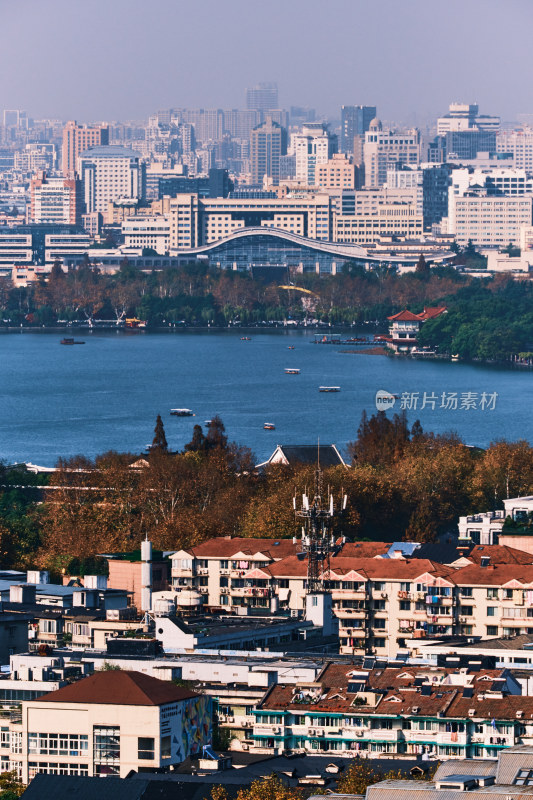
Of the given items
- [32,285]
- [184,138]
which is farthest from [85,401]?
[184,138]

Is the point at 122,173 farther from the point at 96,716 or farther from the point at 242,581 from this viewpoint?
the point at 96,716

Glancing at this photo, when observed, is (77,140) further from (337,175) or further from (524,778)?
(524,778)

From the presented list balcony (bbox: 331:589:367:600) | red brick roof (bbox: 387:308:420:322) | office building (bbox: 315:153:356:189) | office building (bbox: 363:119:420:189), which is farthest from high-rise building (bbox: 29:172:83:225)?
balcony (bbox: 331:589:367:600)

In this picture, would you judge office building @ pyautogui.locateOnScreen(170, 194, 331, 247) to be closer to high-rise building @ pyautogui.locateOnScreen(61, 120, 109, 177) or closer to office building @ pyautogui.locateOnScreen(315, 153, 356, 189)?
office building @ pyautogui.locateOnScreen(315, 153, 356, 189)

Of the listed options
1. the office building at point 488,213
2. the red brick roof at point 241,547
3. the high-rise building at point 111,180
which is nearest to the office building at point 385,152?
the high-rise building at point 111,180

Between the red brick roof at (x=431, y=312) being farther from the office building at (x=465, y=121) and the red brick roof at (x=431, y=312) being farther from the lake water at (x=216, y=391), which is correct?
the office building at (x=465, y=121)

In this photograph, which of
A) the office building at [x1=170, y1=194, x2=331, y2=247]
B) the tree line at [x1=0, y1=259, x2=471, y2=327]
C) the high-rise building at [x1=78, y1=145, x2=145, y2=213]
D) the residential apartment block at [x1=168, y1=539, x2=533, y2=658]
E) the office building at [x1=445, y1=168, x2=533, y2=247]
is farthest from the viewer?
the high-rise building at [x1=78, y1=145, x2=145, y2=213]
